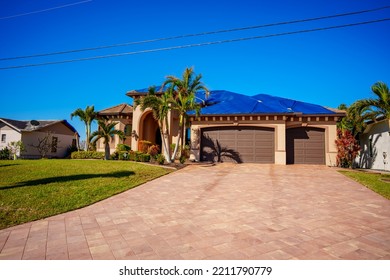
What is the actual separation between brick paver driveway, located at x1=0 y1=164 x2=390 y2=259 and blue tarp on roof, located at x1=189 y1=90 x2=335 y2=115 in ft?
34.5

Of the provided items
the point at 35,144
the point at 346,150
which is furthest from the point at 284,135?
the point at 35,144

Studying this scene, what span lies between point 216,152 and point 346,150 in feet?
31.7

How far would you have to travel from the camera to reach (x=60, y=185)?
8086mm

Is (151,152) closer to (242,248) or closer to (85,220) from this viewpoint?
(85,220)

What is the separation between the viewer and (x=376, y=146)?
1683 centimetres

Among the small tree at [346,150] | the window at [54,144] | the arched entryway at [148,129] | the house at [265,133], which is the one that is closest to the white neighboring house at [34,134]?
the window at [54,144]

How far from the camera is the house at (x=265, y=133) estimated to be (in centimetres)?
1622

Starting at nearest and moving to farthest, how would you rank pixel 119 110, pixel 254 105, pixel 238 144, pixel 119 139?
pixel 238 144 < pixel 254 105 < pixel 119 139 < pixel 119 110

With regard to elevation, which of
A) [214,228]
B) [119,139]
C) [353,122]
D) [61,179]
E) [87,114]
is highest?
[87,114]

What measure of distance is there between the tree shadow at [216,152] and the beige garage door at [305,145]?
4.26 m

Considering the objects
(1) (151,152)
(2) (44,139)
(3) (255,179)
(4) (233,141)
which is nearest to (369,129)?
(4) (233,141)

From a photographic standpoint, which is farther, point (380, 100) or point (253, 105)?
point (253, 105)

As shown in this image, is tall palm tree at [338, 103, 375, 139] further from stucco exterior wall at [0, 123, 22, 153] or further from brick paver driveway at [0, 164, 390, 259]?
stucco exterior wall at [0, 123, 22, 153]

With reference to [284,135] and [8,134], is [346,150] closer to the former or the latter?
[284,135]
